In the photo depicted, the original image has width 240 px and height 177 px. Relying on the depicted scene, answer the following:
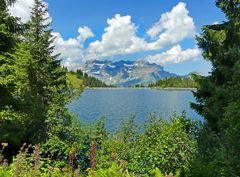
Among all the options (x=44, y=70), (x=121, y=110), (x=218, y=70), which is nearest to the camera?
(x=218, y=70)

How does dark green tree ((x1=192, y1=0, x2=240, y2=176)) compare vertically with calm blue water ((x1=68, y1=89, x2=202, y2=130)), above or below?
above

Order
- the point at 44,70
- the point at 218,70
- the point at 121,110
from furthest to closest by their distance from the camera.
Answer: the point at 121,110 → the point at 44,70 → the point at 218,70

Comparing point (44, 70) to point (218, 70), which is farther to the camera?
point (44, 70)

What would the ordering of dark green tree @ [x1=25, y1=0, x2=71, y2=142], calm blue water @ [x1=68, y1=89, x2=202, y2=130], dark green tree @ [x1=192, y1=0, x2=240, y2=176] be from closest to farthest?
1. dark green tree @ [x1=192, y1=0, x2=240, y2=176]
2. dark green tree @ [x1=25, y1=0, x2=71, y2=142]
3. calm blue water @ [x1=68, y1=89, x2=202, y2=130]

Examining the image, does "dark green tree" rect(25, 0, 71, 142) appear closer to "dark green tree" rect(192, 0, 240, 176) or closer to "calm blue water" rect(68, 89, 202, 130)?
"calm blue water" rect(68, 89, 202, 130)

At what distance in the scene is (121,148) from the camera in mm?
16016

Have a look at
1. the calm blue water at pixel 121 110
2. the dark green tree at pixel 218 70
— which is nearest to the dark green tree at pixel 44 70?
the calm blue water at pixel 121 110

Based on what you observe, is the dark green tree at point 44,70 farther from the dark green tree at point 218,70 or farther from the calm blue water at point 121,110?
the dark green tree at point 218,70

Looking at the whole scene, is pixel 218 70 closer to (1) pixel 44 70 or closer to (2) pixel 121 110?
(1) pixel 44 70

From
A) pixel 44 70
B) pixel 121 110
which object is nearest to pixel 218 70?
pixel 44 70

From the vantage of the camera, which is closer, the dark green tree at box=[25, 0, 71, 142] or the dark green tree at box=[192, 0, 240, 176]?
the dark green tree at box=[192, 0, 240, 176]

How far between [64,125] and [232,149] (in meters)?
15.9

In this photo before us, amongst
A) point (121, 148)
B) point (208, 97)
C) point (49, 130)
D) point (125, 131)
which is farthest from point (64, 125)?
point (208, 97)

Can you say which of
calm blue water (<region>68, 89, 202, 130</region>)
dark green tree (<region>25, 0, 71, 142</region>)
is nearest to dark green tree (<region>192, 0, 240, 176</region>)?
calm blue water (<region>68, 89, 202, 130</region>)
